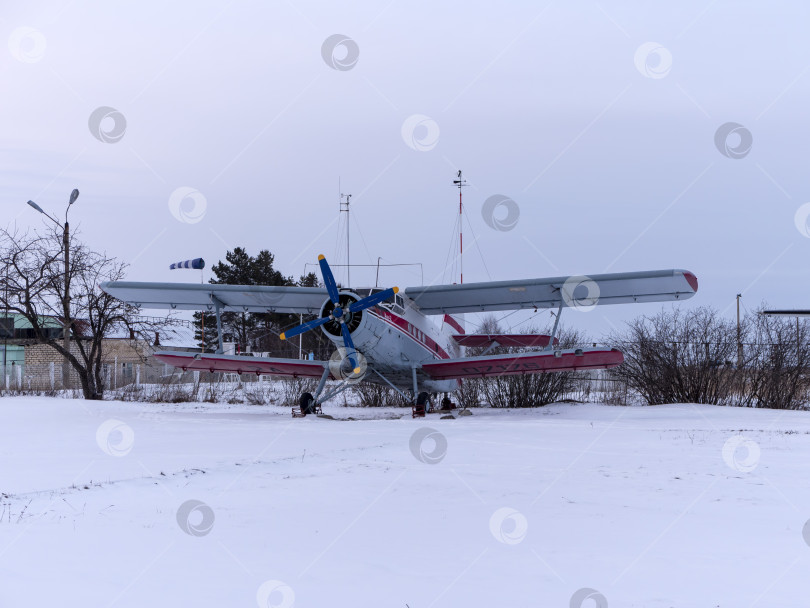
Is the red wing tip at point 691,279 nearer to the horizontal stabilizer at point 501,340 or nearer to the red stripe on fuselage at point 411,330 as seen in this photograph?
the horizontal stabilizer at point 501,340

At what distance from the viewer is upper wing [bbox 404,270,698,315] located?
16470mm

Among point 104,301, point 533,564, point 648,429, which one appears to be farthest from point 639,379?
point 533,564

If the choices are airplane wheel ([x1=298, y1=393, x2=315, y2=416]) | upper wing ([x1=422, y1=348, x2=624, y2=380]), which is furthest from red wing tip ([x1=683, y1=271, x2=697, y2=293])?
airplane wheel ([x1=298, y1=393, x2=315, y2=416])

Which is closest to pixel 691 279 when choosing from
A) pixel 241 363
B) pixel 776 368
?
pixel 776 368

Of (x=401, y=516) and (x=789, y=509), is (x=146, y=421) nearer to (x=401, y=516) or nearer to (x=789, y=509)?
(x=401, y=516)

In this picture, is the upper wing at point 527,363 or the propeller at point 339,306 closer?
the propeller at point 339,306

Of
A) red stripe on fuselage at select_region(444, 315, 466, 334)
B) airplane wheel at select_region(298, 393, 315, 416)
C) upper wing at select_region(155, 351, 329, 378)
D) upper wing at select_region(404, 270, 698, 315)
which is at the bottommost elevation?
airplane wheel at select_region(298, 393, 315, 416)

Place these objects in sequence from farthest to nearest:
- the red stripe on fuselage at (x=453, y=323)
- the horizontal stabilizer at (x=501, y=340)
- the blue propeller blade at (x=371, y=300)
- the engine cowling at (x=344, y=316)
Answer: the red stripe on fuselage at (x=453, y=323)
the horizontal stabilizer at (x=501, y=340)
the engine cowling at (x=344, y=316)
the blue propeller blade at (x=371, y=300)

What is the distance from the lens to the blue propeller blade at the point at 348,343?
640 inches

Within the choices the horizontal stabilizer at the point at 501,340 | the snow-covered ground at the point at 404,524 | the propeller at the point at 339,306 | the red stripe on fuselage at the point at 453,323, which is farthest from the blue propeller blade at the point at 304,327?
the horizontal stabilizer at the point at 501,340

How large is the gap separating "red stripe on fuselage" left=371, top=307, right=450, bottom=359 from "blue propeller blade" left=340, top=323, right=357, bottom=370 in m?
0.94

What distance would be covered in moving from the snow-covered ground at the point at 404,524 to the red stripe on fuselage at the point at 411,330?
22.2 feet

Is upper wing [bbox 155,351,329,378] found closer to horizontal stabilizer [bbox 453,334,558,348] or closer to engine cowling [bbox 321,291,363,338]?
engine cowling [bbox 321,291,363,338]

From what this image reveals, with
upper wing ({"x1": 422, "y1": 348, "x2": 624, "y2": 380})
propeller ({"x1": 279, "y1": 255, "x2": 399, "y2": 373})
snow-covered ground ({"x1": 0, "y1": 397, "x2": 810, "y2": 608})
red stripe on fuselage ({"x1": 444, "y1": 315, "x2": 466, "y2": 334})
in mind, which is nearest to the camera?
snow-covered ground ({"x1": 0, "y1": 397, "x2": 810, "y2": 608})
